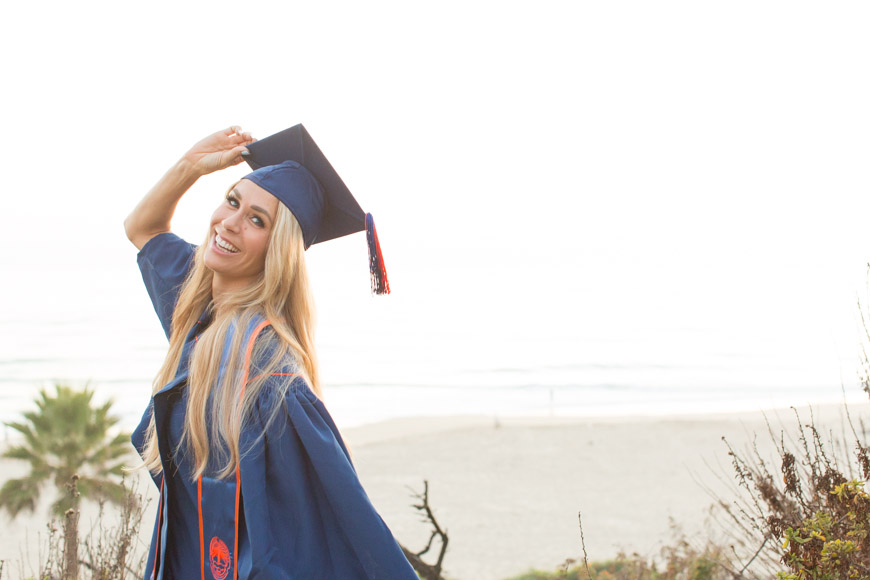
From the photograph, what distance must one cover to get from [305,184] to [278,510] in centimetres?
100

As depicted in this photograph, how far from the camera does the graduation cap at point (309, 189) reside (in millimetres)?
2396

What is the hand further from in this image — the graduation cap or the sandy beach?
the sandy beach

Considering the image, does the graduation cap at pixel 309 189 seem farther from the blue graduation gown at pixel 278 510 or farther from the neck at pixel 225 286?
the blue graduation gown at pixel 278 510

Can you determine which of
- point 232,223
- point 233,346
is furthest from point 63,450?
point 233,346

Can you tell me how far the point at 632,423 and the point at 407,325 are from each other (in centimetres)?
1999

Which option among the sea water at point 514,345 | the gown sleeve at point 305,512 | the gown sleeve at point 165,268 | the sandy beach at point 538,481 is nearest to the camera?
the gown sleeve at point 305,512

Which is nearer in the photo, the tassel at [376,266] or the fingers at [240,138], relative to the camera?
the tassel at [376,266]

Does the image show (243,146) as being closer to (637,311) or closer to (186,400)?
(186,400)

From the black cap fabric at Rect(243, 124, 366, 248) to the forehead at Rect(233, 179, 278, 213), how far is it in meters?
0.01

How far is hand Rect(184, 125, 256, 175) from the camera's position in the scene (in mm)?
2586

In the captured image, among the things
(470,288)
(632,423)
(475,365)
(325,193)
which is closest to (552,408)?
(632,423)

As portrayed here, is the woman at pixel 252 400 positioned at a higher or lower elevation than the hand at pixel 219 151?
lower

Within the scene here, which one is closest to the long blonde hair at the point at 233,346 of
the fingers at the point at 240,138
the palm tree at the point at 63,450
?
the fingers at the point at 240,138

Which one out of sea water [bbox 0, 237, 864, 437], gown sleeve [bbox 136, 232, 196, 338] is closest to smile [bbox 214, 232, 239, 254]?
gown sleeve [bbox 136, 232, 196, 338]
